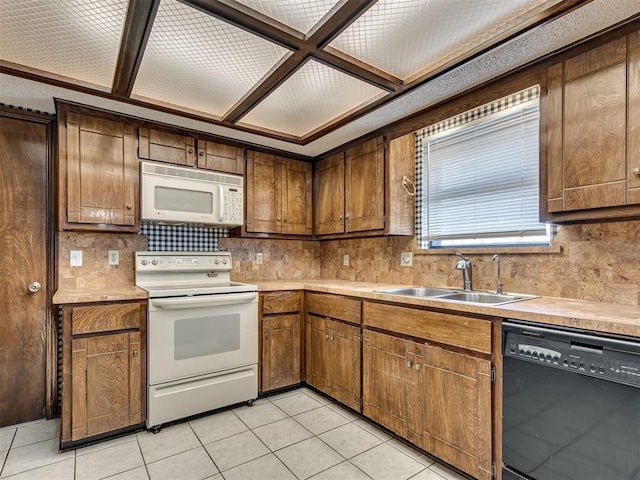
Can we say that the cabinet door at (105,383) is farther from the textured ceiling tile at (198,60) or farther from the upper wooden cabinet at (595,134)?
the upper wooden cabinet at (595,134)

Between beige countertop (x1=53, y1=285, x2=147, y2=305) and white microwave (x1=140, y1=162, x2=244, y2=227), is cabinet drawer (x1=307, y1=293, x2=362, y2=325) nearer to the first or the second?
white microwave (x1=140, y1=162, x2=244, y2=227)

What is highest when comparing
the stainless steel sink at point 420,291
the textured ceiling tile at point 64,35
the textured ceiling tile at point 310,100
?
the textured ceiling tile at point 64,35

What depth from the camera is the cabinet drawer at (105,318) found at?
2.08m

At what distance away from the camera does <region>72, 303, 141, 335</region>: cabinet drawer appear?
208 cm

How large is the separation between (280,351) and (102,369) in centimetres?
126

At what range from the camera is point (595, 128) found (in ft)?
5.27

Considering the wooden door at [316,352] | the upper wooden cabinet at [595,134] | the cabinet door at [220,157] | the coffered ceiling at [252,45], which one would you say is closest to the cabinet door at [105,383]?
the wooden door at [316,352]

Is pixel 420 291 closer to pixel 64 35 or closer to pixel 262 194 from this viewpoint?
pixel 262 194

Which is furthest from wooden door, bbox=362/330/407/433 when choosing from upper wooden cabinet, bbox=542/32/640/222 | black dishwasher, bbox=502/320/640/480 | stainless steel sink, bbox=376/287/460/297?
upper wooden cabinet, bbox=542/32/640/222

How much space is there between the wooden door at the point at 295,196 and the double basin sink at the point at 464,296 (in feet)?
4.12

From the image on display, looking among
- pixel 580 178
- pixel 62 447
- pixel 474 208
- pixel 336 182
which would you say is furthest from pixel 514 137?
pixel 62 447

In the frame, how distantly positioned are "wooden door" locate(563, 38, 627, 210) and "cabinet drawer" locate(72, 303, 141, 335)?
8.41 feet

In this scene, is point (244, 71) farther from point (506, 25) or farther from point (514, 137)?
point (514, 137)

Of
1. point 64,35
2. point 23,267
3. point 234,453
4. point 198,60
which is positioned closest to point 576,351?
point 234,453
